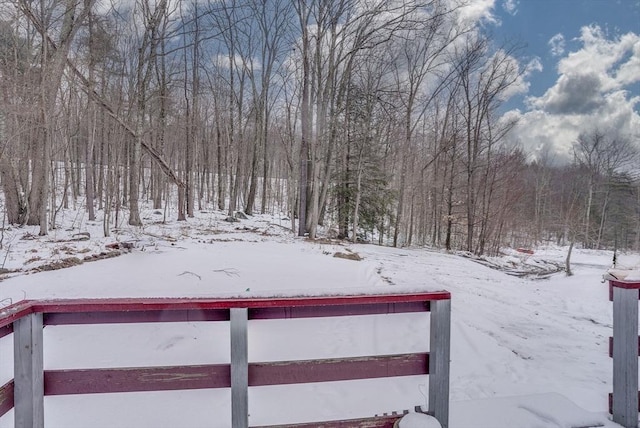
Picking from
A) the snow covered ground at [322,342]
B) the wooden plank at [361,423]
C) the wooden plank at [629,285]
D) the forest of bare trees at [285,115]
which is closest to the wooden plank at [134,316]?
the snow covered ground at [322,342]

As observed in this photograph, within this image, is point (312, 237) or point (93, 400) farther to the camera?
point (312, 237)

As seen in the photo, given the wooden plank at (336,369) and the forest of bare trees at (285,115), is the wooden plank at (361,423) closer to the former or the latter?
the wooden plank at (336,369)

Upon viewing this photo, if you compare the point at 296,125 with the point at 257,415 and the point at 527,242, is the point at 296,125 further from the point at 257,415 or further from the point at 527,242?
the point at 527,242

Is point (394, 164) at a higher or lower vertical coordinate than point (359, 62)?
lower

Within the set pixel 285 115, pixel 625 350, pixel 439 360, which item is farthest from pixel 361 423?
pixel 285 115

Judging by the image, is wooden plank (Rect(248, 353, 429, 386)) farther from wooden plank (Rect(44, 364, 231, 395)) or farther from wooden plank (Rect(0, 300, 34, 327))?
wooden plank (Rect(0, 300, 34, 327))

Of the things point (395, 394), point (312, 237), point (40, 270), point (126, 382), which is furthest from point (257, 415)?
point (312, 237)

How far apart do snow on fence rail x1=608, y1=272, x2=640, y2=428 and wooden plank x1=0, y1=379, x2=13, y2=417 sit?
10.1ft

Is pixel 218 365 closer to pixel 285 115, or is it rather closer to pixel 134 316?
pixel 134 316

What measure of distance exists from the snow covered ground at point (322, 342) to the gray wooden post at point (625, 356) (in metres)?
0.13

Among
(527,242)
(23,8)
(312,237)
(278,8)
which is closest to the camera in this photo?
(23,8)

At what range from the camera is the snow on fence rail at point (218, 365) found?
142 centimetres

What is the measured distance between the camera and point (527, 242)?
96.2ft

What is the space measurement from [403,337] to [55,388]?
3.56 metres
